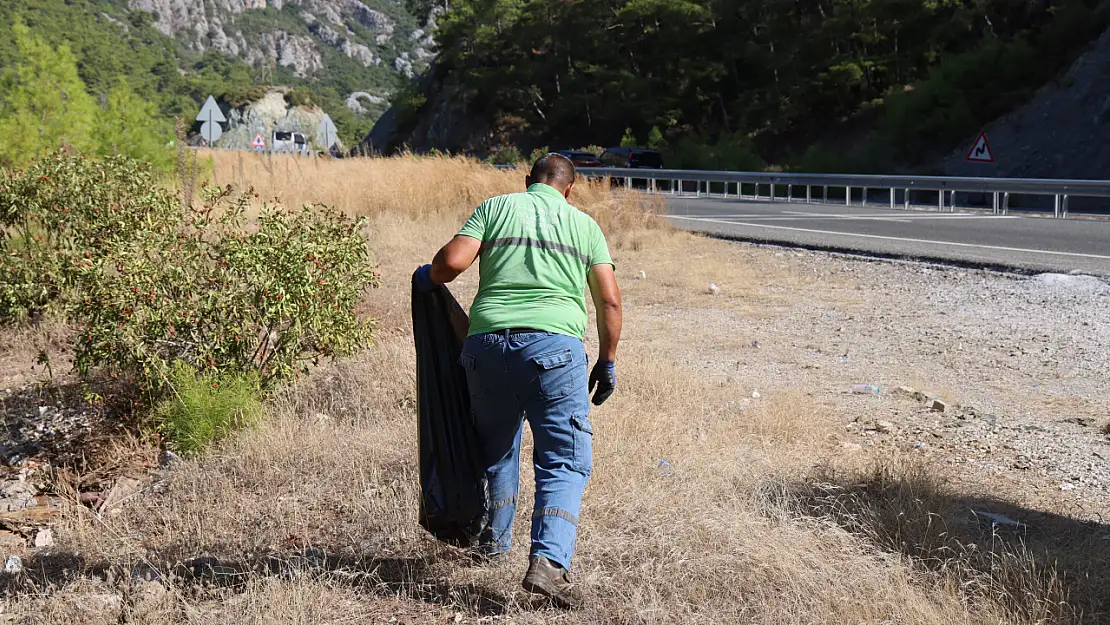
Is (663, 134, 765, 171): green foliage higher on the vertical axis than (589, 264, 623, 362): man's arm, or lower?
lower

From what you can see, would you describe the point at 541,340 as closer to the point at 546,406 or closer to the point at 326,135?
the point at 546,406

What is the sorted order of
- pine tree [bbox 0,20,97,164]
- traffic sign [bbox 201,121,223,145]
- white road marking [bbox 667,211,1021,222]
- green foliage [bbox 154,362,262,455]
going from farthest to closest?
traffic sign [bbox 201,121,223,145], white road marking [bbox 667,211,1021,222], pine tree [bbox 0,20,97,164], green foliage [bbox 154,362,262,455]

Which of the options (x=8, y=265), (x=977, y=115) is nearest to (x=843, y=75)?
(x=977, y=115)

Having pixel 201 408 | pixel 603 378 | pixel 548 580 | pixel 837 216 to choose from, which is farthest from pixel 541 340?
pixel 837 216

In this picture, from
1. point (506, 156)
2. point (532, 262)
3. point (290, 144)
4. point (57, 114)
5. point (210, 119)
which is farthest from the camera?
point (506, 156)

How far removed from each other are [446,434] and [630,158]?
3415 centimetres

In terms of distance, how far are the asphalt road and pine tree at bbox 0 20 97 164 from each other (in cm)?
881

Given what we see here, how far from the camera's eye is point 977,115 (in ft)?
99.8

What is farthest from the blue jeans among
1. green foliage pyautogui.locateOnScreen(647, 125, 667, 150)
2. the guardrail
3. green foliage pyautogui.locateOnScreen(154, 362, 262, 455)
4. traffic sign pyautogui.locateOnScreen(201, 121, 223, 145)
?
green foliage pyautogui.locateOnScreen(647, 125, 667, 150)

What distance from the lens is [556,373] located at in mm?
3539

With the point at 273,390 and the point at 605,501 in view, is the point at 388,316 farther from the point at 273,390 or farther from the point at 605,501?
the point at 605,501

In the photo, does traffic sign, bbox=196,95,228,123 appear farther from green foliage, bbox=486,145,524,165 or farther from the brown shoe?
the brown shoe

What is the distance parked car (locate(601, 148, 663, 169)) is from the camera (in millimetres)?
37434

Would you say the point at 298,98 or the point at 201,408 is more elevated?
the point at 298,98
